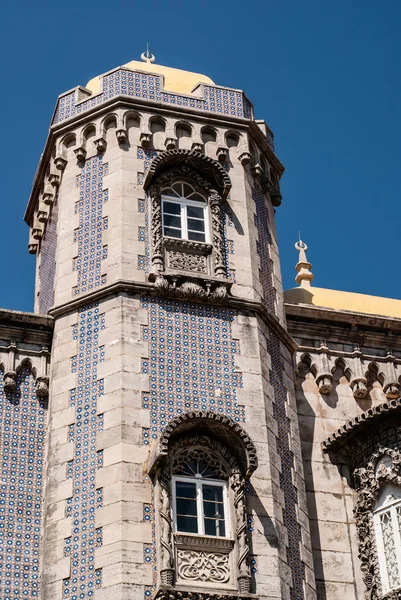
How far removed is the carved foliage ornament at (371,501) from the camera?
57.2 feet

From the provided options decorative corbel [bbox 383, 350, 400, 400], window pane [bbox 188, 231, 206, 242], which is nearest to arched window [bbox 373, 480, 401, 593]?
decorative corbel [bbox 383, 350, 400, 400]

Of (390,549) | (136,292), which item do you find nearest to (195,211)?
(136,292)

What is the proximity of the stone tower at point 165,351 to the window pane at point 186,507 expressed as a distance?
0.03m

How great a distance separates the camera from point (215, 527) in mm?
15891

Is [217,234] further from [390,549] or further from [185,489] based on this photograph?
[390,549]

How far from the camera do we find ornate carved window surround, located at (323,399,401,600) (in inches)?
690

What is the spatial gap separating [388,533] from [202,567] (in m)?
3.46

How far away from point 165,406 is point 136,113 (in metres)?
5.33

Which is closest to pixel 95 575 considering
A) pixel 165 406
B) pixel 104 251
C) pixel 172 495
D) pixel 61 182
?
pixel 172 495

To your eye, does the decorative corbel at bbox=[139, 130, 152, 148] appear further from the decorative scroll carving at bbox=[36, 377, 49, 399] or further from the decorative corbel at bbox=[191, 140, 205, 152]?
the decorative scroll carving at bbox=[36, 377, 49, 399]

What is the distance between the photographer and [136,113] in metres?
19.6

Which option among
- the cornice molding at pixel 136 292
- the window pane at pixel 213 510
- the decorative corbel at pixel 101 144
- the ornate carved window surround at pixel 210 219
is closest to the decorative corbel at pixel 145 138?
the ornate carved window surround at pixel 210 219

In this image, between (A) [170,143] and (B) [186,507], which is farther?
(A) [170,143]

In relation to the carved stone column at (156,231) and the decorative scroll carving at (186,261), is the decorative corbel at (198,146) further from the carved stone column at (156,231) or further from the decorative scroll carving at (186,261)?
the decorative scroll carving at (186,261)
